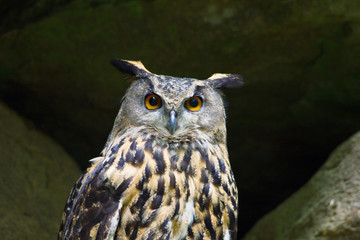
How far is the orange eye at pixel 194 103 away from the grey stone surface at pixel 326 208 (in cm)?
84

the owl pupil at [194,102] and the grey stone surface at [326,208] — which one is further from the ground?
the owl pupil at [194,102]

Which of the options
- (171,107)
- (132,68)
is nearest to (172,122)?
(171,107)

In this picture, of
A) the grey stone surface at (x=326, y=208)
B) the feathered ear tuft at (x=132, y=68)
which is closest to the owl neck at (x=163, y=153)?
the feathered ear tuft at (x=132, y=68)

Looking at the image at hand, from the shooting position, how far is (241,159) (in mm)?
Result: 3264

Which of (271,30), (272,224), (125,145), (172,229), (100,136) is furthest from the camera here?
(100,136)

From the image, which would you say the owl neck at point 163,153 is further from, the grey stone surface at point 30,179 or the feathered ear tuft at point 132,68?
the grey stone surface at point 30,179

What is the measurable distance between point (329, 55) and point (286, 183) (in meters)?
1.04

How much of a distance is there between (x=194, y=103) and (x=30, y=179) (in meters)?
1.17

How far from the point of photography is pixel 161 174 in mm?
1776

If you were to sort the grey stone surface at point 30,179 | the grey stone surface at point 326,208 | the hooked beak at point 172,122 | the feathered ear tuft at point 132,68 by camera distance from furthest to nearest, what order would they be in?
the grey stone surface at point 30,179 < the grey stone surface at point 326,208 < the feathered ear tuft at point 132,68 < the hooked beak at point 172,122

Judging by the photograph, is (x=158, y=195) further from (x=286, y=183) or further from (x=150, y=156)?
(x=286, y=183)

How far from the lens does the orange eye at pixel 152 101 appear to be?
191 centimetres

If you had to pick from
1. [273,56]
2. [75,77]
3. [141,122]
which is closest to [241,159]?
[273,56]

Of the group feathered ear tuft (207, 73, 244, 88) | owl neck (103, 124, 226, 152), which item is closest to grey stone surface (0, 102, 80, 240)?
owl neck (103, 124, 226, 152)
